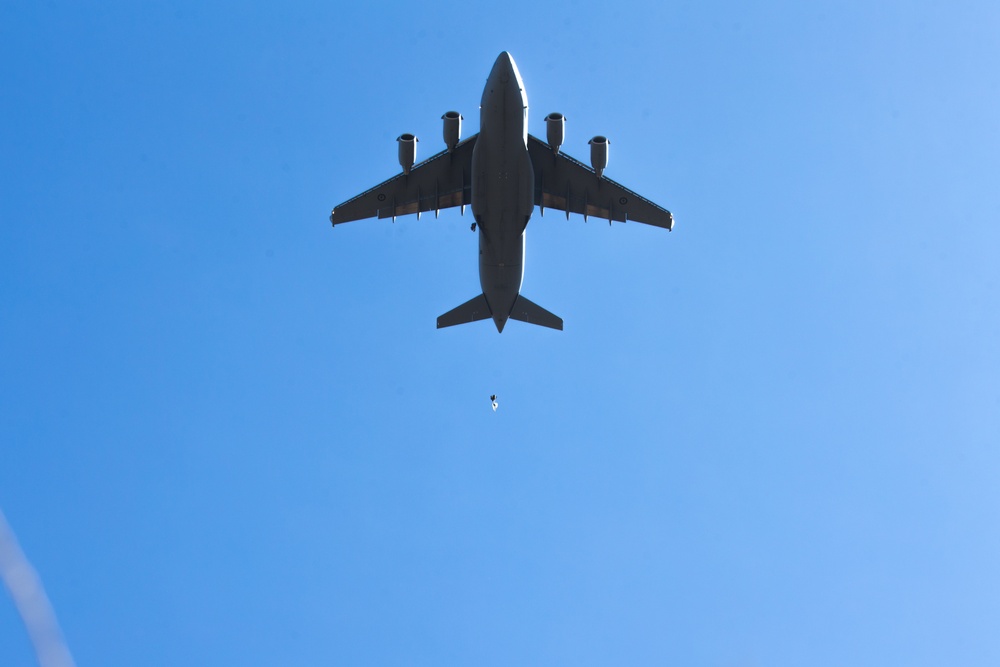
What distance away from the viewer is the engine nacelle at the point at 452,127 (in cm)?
3042

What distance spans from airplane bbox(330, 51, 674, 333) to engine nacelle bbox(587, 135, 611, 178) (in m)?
0.03

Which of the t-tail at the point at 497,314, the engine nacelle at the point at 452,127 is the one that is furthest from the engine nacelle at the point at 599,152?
the t-tail at the point at 497,314

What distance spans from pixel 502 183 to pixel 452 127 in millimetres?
3118

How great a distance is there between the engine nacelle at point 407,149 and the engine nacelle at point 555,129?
4425mm

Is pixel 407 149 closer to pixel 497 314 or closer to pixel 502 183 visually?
pixel 502 183

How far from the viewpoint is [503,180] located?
2891 centimetres

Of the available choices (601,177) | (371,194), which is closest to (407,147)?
(371,194)

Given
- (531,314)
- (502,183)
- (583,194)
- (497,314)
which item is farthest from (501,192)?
(531,314)

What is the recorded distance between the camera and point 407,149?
3069 cm

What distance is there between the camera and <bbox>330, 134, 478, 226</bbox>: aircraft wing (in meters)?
33.1

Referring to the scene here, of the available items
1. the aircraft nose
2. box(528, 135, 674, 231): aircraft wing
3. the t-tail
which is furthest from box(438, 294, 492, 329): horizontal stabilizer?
the aircraft nose

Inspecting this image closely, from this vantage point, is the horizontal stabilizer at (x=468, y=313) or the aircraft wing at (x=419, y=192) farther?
the horizontal stabilizer at (x=468, y=313)

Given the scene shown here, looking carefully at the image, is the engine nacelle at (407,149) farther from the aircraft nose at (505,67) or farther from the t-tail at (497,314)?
the t-tail at (497,314)

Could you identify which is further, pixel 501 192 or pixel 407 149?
pixel 407 149
